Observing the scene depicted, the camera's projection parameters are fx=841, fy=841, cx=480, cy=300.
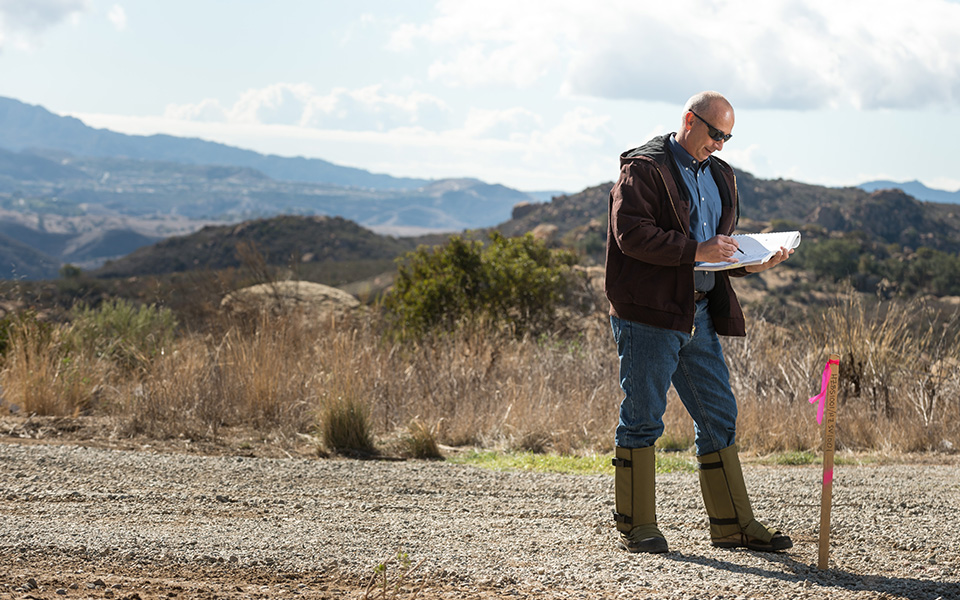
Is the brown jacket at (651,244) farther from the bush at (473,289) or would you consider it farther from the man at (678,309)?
the bush at (473,289)

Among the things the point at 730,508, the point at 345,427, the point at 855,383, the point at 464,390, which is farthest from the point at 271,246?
the point at 730,508

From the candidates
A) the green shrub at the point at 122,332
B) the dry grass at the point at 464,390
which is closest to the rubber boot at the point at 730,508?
the dry grass at the point at 464,390

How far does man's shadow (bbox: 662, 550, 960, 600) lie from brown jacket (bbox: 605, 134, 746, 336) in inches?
38.3

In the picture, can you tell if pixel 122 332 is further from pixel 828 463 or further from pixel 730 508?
pixel 828 463

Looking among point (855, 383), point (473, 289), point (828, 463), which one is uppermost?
point (473, 289)

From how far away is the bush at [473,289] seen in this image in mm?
13188

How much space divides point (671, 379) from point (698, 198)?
2.64 feet

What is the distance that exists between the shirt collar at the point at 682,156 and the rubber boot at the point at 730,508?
1266 mm

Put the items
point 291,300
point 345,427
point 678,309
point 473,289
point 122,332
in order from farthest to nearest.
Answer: point 473,289
point 291,300
point 122,332
point 345,427
point 678,309

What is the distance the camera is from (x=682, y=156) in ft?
12.0

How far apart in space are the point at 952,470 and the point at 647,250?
367cm

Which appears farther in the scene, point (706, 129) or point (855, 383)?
point (855, 383)

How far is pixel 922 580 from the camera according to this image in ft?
10.8

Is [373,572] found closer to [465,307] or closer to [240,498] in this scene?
[240,498]
